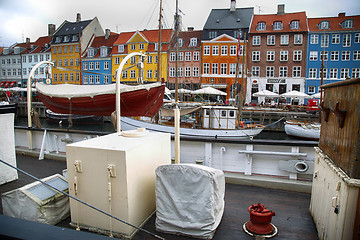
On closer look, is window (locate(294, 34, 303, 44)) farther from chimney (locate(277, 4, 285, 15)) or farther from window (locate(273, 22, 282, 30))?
chimney (locate(277, 4, 285, 15))

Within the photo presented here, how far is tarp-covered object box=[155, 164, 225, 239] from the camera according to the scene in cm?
301

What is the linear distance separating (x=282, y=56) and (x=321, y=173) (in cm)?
3911

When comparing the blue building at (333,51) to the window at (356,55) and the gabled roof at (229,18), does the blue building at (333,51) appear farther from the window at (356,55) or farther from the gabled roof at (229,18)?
the gabled roof at (229,18)

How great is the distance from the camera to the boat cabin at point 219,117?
17.5 metres

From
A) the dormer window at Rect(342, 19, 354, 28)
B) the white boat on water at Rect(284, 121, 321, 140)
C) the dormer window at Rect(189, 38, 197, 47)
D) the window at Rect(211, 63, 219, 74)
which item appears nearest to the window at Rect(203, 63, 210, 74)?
the window at Rect(211, 63, 219, 74)

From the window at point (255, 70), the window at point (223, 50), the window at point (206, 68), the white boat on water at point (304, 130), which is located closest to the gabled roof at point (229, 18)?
the window at point (223, 50)

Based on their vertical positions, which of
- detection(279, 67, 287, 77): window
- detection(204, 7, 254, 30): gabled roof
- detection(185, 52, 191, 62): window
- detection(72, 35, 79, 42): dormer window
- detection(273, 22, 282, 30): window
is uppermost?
detection(204, 7, 254, 30): gabled roof

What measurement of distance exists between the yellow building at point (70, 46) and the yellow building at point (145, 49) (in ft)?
27.2

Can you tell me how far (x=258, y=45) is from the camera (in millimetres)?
39156

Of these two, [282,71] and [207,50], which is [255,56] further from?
[207,50]

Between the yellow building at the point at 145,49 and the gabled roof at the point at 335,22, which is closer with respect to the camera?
the gabled roof at the point at 335,22

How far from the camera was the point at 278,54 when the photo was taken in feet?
127

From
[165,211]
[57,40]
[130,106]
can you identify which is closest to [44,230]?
[165,211]

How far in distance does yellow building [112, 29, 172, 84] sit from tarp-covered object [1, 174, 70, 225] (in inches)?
1551
